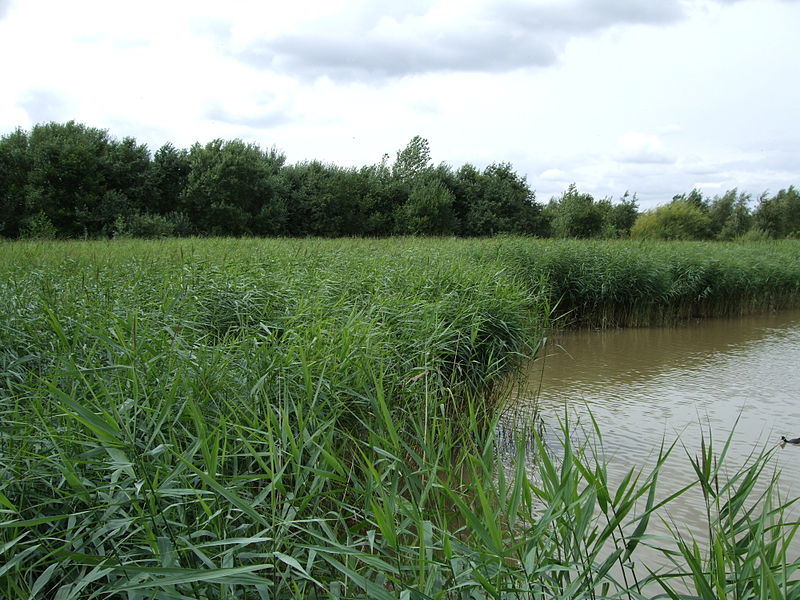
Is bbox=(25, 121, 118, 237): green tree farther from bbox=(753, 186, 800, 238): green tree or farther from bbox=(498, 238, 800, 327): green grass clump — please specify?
bbox=(753, 186, 800, 238): green tree

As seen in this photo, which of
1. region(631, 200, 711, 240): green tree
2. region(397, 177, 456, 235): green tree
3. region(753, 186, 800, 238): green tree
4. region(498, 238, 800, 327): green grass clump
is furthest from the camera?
region(753, 186, 800, 238): green tree

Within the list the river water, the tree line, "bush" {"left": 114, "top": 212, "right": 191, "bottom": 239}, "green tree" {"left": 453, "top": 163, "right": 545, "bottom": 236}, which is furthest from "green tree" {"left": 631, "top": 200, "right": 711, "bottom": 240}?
"bush" {"left": 114, "top": 212, "right": 191, "bottom": 239}

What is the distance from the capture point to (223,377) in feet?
9.82

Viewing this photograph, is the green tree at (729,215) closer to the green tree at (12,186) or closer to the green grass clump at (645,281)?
the green grass clump at (645,281)

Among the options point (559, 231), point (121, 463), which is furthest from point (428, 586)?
point (559, 231)

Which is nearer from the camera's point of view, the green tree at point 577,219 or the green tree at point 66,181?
the green tree at point 66,181

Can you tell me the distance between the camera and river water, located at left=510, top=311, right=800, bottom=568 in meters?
4.93

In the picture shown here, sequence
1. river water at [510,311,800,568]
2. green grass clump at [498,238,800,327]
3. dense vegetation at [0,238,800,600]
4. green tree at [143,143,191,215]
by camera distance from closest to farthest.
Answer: dense vegetation at [0,238,800,600] < river water at [510,311,800,568] < green grass clump at [498,238,800,327] < green tree at [143,143,191,215]

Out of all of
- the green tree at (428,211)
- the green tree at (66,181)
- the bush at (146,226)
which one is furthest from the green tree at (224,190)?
the green tree at (428,211)

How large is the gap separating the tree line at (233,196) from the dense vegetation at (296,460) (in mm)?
11058

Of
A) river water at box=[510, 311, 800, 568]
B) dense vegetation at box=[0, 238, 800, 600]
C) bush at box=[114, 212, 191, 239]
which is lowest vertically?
river water at box=[510, 311, 800, 568]

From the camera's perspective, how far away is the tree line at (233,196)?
20094 mm

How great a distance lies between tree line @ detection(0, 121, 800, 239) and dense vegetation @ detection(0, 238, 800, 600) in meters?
11.1

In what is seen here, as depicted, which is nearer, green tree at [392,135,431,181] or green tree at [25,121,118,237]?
green tree at [25,121,118,237]
